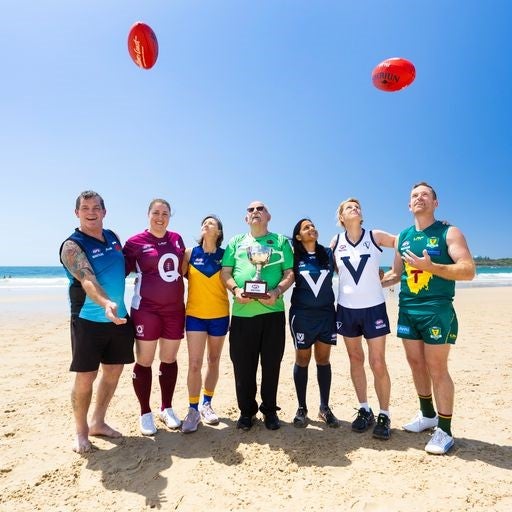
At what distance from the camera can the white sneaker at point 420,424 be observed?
13.5 ft

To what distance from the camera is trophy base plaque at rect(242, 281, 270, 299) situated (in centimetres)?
387

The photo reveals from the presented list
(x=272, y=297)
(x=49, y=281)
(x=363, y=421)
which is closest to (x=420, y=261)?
(x=272, y=297)

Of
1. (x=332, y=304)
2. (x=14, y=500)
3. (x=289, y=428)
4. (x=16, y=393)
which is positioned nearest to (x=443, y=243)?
(x=332, y=304)

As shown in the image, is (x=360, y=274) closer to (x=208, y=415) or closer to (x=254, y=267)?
(x=254, y=267)

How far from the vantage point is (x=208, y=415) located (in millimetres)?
4441

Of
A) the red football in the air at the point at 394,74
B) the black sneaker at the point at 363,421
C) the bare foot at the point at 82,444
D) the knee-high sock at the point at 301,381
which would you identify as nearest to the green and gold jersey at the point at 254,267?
the knee-high sock at the point at 301,381

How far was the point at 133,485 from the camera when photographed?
3.16 meters

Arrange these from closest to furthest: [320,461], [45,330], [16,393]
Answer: [320,461]
[16,393]
[45,330]

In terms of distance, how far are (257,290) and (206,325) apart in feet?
2.60

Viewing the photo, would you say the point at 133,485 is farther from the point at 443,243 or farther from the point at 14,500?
the point at 443,243

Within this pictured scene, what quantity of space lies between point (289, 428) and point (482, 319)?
10.4m

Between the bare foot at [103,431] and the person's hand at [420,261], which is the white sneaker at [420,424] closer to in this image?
the person's hand at [420,261]

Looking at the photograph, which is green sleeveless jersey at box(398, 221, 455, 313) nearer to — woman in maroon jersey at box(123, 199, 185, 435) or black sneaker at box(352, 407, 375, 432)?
black sneaker at box(352, 407, 375, 432)

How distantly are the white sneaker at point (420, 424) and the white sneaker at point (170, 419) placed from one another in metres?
2.50
